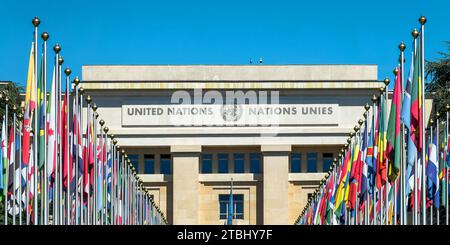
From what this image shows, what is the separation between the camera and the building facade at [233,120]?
4178 inches

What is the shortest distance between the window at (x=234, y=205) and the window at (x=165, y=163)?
4.55 m

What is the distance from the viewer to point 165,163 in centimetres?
10956

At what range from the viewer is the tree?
8157cm

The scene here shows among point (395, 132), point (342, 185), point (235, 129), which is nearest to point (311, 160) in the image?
point (235, 129)

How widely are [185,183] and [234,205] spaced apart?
5.14 meters

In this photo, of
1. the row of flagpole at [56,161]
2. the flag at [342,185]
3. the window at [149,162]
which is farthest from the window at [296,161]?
the flag at [342,185]

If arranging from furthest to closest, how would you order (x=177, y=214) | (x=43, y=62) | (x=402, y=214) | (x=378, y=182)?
(x=177, y=214)
(x=378, y=182)
(x=402, y=214)
(x=43, y=62)

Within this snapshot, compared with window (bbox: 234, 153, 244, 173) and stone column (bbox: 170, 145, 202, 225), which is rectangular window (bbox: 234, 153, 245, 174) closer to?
window (bbox: 234, 153, 244, 173)

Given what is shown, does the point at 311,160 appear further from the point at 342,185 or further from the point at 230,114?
the point at 342,185

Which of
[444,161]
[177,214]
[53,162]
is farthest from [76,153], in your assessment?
[177,214]

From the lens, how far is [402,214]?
3950cm

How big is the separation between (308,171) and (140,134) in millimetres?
13080
